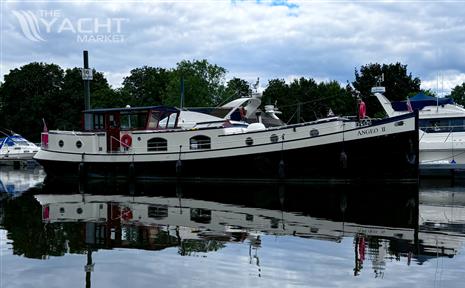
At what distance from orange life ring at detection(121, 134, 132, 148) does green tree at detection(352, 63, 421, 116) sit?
3611 cm

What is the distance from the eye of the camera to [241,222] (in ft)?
46.1

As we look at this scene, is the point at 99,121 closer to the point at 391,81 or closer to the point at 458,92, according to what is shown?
the point at 391,81

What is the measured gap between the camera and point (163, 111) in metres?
28.0

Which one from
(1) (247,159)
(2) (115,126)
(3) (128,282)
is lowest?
(3) (128,282)

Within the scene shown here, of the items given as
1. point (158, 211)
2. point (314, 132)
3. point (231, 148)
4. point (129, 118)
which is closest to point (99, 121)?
point (129, 118)

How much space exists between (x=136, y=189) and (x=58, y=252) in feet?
44.1

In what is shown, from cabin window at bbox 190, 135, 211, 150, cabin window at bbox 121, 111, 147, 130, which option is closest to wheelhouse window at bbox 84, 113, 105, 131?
cabin window at bbox 121, 111, 147, 130

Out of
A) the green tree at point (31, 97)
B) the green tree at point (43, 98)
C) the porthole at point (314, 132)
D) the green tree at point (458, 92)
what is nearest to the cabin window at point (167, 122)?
the porthole at point (314, 132)

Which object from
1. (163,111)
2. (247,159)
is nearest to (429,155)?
(247,159)

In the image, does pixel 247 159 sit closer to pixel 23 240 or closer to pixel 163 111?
pixel 163 111

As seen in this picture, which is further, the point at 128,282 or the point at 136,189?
the point at 136,189

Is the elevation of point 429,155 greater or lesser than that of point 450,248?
greater

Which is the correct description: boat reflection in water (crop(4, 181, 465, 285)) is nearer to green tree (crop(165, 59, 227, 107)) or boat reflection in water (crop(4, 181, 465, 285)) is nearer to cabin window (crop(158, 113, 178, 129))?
cabin window (crop(158, 113, 178, 129))

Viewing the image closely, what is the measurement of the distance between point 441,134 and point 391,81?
1217 inches
